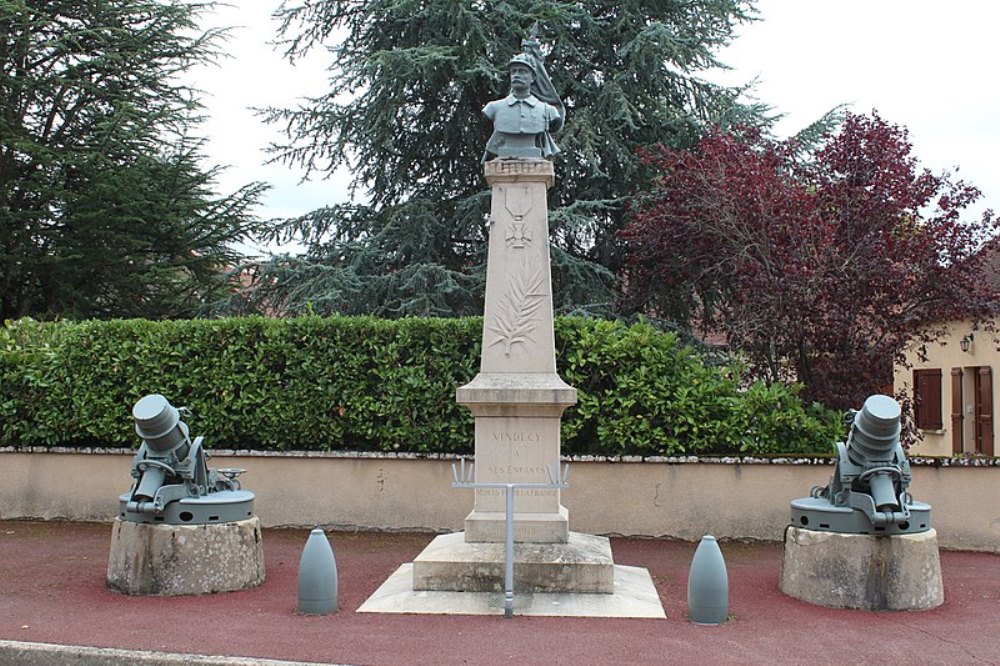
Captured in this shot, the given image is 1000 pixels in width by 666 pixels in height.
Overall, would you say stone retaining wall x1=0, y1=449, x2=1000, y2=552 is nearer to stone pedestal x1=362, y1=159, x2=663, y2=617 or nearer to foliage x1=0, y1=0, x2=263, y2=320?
stone pedestal x1=362, y1=159, x2=663, y2=617

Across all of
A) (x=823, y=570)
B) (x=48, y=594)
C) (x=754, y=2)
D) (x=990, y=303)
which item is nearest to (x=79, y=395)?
(x=48, y=594)

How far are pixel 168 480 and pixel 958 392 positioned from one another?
1459cm

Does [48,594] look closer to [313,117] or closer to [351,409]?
[351,409]

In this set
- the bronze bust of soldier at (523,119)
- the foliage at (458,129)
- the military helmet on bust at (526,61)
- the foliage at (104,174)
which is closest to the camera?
the bronze bust of soldier at (523,119)

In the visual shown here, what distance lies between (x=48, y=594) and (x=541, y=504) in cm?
415

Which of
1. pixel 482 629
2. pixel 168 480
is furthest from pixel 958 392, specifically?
pixel 168 480

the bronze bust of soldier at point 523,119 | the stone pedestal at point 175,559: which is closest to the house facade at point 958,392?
the bronze bust of soldier at point 523,119

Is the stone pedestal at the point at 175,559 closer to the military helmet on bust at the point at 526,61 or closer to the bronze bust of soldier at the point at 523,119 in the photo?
the bronze bust of soldier at the point at 523,119

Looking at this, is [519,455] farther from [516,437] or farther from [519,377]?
[519,377]

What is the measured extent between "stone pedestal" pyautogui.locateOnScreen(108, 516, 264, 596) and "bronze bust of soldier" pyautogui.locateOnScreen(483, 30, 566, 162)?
13.6ft

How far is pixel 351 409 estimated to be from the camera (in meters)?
11.0

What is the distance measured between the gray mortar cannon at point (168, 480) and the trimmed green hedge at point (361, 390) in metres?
3.24

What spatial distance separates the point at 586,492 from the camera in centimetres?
1062

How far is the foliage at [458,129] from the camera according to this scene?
579 inches
